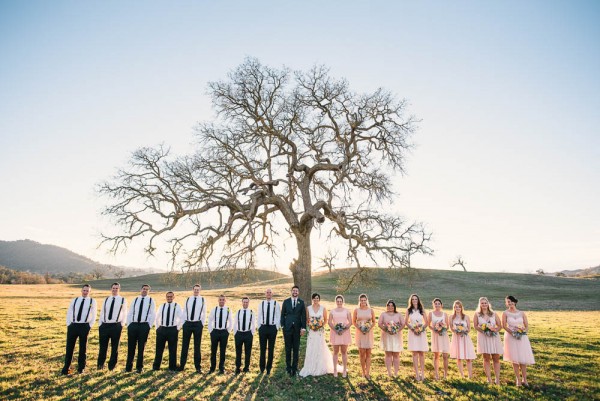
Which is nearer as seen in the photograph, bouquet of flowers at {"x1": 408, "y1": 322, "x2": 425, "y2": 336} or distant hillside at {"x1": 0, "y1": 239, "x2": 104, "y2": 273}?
bouquet of flowers at {"x1": 408, "y1": 322, "x2": 425, "y2": 336}

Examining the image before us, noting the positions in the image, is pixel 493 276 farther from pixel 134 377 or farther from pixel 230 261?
pixel 134 377

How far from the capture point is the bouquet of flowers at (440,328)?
31.0 feet

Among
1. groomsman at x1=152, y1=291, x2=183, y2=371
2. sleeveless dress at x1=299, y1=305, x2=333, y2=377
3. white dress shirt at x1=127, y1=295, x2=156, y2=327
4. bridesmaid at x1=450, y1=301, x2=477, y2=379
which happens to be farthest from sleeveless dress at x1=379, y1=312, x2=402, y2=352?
white dress shirt at x1=127, y1=295, x2=156, y2=327

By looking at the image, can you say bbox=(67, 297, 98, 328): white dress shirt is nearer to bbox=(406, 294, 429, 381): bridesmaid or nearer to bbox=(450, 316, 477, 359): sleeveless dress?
bbox=(406, 294, 429, 381): bridesmaid

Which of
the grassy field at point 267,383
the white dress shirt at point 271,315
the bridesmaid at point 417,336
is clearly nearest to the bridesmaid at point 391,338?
the bridesmaid at point 417,336

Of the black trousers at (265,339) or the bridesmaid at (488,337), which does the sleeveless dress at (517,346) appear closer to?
the bridesmaid at (488,337)

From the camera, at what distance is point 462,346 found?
9.40 meters

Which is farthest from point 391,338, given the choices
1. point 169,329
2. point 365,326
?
point 169,329

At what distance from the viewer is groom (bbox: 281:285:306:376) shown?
952 centimetres

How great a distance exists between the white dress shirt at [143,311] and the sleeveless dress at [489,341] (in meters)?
9.09

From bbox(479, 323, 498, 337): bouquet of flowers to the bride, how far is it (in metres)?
4.25

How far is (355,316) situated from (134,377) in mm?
6009

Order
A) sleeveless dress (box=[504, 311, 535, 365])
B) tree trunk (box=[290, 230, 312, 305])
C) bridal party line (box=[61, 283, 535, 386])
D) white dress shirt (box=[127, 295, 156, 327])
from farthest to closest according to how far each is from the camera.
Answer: tree trunk (box=[290, 230, 312, 305]) < white dress shirt (box=[127, 295, 156, 327]) < bridal party line (box=[61, 283, 535, 386]) < sleeveless dress (box=[504, 311, 535, 365])

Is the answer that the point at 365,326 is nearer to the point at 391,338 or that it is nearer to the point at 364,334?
the point at 364,334
